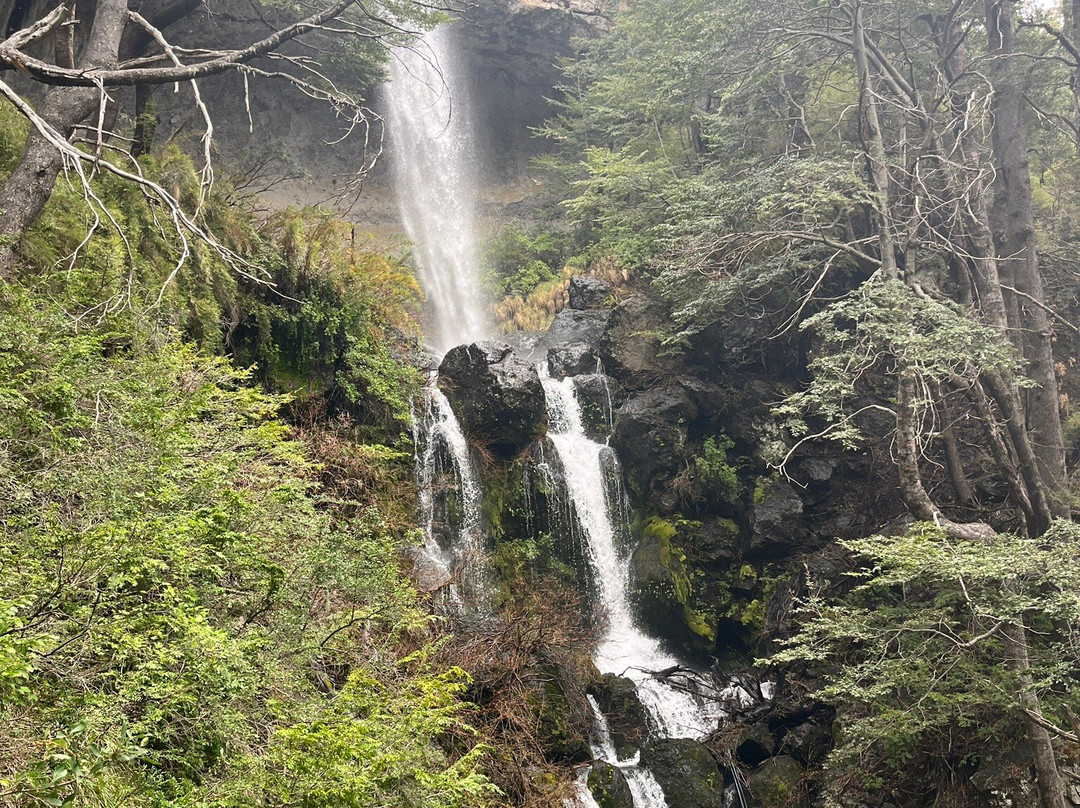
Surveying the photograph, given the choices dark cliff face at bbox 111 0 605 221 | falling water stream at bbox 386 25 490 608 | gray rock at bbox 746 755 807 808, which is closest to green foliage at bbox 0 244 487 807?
gray rock at bbox 746 755 807 808

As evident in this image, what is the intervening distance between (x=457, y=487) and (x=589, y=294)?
6535 mm

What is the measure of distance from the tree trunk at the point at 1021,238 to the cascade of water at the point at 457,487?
8.15 m

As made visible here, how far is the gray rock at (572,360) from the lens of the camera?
14.1 m

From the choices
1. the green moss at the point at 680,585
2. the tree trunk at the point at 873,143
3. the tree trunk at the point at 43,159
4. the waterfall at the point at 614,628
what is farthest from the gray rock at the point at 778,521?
the tree trunk at the point at 43,159

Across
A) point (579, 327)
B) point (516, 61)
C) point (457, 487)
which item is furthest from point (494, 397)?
point (516, 61)

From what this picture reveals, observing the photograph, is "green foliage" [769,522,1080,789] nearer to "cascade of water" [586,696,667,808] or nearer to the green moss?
"cascade of water" [586,696,667,808]

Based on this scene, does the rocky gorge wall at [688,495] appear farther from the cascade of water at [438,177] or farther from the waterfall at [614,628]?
the cascade of water at [438,177]

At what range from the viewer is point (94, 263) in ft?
20.7

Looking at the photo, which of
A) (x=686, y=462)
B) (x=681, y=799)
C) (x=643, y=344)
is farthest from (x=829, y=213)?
(x=681, y=799)

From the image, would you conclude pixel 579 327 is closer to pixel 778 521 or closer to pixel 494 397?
pixel 494 397

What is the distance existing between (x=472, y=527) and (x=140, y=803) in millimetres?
8318

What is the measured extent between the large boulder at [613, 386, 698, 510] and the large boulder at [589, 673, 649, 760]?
3974 mm

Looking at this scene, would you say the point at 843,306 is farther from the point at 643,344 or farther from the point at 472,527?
the point at 472,527

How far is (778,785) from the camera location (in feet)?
27.0
